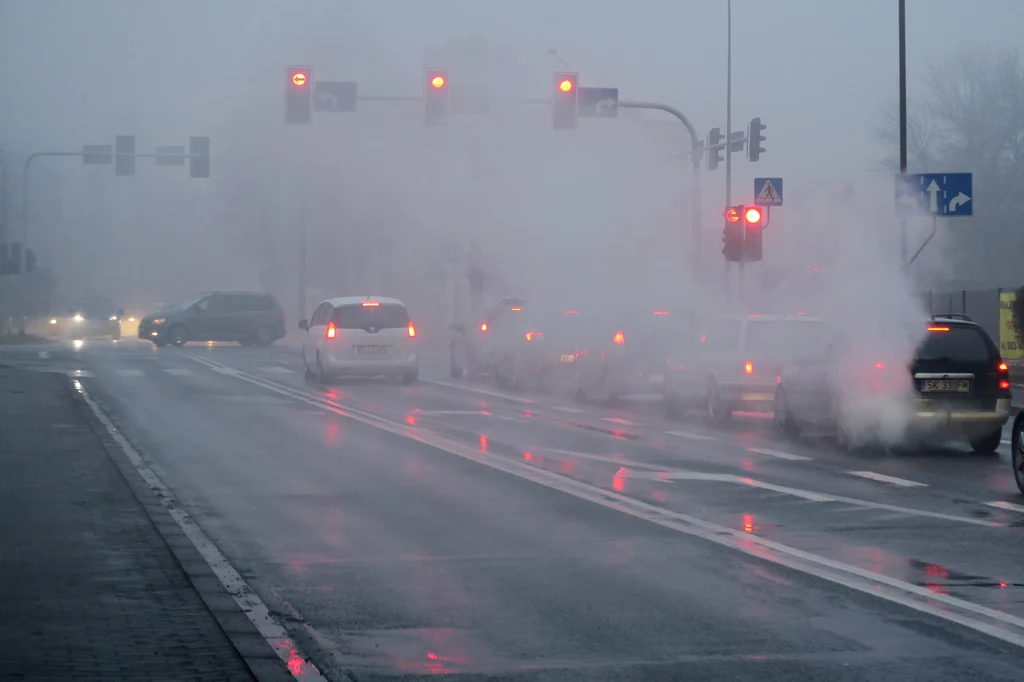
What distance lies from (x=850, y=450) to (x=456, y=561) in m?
8.12

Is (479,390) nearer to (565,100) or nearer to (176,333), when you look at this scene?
(565,100)

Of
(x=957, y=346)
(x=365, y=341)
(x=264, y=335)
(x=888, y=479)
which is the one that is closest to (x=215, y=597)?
(x=888, y=479)

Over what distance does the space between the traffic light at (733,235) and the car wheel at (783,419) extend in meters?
8.34

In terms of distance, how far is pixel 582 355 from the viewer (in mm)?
24797

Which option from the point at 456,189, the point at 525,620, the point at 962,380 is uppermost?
the point at 456,189

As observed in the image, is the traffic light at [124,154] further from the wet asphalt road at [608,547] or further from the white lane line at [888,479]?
the white lane line at [888,479]

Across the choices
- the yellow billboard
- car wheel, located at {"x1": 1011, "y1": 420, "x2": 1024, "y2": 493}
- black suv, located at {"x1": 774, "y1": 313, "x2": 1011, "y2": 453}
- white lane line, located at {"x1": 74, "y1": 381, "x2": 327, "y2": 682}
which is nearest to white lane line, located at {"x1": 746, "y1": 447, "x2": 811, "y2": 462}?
black suv, located at {"x1": 774, "y1": 313, "x2": 1011, "y2": 453}

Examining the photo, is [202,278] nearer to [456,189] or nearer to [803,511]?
[456,189]

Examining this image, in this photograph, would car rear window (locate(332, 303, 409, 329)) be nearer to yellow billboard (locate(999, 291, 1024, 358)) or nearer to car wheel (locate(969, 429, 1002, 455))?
car wheel (locate(969, 429, 1002, 455))

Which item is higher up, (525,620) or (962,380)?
(962,380)

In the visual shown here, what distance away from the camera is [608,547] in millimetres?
9203

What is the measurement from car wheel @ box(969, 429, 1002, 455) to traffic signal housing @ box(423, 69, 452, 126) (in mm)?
12691

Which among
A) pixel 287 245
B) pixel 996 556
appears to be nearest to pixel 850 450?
pixel 996 556

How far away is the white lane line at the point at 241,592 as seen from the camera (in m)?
6.10
